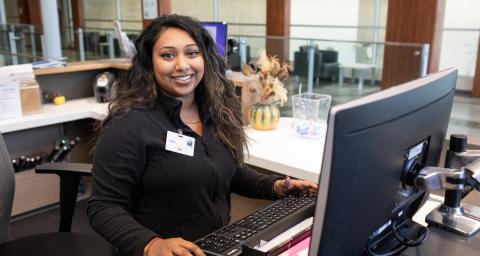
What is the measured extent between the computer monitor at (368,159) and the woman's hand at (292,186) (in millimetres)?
400

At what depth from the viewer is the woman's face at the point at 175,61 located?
1.33 meters

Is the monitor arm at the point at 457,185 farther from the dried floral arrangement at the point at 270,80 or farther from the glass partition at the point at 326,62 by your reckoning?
the glass partition at the point at 326,62

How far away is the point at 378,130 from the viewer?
0.69 m

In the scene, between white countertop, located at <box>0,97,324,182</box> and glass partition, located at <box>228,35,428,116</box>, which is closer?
white countertop, located at <box>0,97,324,182</box>

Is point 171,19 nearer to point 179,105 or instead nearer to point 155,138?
point 179,105

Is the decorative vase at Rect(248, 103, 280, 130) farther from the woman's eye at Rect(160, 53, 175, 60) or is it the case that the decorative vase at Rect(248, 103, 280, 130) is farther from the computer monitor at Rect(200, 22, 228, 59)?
the woman's eye at Rect(160, 53, 175, 60)

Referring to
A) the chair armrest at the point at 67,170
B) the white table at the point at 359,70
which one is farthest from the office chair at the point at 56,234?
the white table at the point at 359,70

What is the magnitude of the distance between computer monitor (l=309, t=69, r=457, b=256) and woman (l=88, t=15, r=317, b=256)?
0.49 m

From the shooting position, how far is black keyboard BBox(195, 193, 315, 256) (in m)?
0.98

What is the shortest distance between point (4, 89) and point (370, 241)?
2389mm

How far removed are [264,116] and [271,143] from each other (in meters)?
0.24

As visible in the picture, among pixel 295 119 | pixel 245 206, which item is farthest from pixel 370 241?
pixel 245 206

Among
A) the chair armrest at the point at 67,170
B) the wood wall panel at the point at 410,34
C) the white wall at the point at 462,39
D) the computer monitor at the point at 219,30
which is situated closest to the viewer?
the chair armrest at the point at 67,170

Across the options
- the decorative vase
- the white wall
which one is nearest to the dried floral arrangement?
the decorative vase
